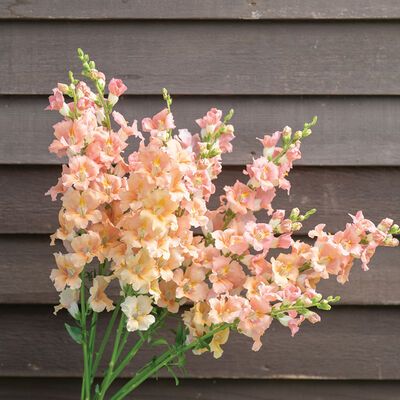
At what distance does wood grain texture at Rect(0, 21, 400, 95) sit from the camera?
158 cm

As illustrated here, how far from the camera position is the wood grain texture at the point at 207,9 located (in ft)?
5.14

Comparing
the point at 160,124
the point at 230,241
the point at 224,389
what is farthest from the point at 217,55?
the point at 224,389

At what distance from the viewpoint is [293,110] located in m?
1.58

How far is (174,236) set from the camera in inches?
46.6

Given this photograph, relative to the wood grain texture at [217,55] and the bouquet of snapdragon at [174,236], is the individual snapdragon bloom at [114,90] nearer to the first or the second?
the bouquet of snapdragon at [174,236]

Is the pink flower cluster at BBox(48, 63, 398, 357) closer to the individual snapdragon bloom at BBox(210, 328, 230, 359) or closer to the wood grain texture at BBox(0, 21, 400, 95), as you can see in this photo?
the individual snapdragon bloom at BBox(210, 328, 230, 359)

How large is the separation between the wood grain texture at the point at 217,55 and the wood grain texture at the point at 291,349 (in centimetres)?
50

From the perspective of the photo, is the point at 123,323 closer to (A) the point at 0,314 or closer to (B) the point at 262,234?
(B) the point at 262,234

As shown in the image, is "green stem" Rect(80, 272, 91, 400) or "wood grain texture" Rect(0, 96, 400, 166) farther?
"wood grain texture" Rect(0, 96, 400, 166)

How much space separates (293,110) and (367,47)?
216 mm

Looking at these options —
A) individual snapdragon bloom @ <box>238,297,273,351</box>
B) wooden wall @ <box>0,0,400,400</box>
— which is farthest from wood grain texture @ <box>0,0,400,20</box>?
individual snapdragon bloom @ <box>238,297,273,351</box>

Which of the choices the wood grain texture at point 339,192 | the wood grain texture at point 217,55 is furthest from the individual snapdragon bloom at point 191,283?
the wood grain texture at point 217,55

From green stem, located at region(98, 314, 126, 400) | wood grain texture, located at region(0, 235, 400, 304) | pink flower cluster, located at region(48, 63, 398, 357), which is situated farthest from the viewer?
wood grain texture, located at region(0, 235, 400, 304)

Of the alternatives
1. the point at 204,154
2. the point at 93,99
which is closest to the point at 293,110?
the point at 204,154
